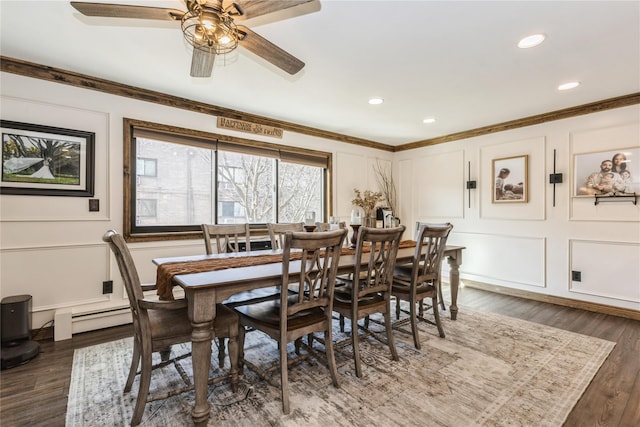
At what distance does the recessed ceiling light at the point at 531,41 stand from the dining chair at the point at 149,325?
2.81 m

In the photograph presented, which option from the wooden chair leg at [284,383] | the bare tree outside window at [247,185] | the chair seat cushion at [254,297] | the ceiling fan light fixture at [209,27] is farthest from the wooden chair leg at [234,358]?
the bare tree outside window at [247,185]

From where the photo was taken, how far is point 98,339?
278 cm

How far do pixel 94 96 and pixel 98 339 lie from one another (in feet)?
7.59

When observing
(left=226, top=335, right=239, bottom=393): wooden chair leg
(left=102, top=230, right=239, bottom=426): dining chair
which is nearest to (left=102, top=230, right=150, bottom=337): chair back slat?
(left=102, top=230, right=239, bottom=426): dining chair

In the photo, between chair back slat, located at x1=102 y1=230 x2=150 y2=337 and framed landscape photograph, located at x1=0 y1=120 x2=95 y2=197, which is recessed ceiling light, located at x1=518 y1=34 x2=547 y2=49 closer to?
chair back slat, located at x1=102 y1=230 x2=150 y2=337

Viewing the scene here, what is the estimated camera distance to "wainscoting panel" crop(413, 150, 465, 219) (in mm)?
4974

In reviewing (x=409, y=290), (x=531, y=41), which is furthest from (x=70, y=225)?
(x=531, y=41)

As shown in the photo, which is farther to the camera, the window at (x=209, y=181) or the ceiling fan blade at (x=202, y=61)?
the window at (x=209, y=181)

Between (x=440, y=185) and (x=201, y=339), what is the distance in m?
4.65

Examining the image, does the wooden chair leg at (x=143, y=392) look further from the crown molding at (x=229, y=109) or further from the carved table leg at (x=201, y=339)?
the crown molding at (x=229, y=109)

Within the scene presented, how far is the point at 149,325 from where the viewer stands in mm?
1649

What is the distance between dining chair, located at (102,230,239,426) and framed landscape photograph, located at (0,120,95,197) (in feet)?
5.82

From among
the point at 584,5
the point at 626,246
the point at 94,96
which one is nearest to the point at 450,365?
the point at 584,5

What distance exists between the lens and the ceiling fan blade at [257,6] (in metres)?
1.51
